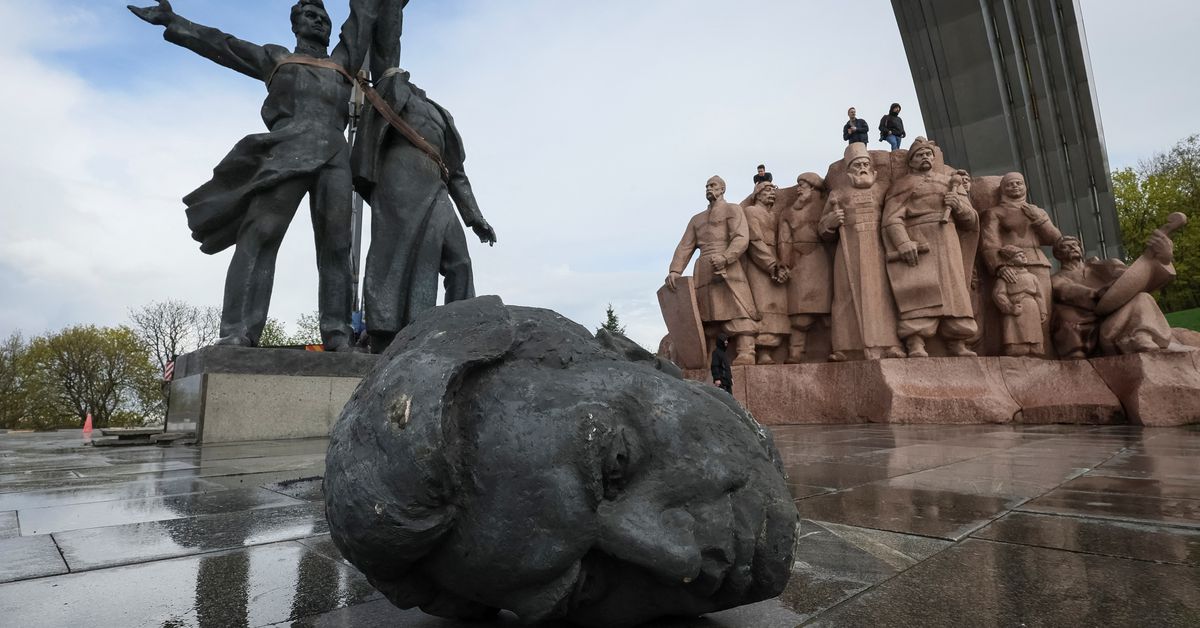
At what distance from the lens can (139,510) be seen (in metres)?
2.48

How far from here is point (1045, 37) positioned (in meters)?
21.1

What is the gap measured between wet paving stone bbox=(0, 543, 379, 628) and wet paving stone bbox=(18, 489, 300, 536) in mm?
791

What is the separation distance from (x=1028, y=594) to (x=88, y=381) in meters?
34.9

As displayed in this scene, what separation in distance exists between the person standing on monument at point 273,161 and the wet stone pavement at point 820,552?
258cm

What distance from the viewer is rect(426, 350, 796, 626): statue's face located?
1021mm

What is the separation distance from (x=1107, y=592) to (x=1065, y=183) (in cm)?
2621

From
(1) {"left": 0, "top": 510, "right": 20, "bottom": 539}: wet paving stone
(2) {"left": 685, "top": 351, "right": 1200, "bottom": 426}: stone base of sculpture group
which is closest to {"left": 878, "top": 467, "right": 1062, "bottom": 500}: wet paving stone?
(1) {"left": 0, "top": 510, "right": 20, "bottom": 539}: wet paving stone

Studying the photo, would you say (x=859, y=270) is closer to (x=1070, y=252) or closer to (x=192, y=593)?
(x=1070, y=252)

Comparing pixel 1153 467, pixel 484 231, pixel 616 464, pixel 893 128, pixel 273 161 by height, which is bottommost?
pixel 1153 467

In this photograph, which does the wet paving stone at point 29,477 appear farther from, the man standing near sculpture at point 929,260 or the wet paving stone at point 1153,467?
the man standing near sculpture at point 929,260

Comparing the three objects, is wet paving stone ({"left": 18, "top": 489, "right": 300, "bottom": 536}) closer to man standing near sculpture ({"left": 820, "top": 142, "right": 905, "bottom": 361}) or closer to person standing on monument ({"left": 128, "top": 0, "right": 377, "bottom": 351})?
person standing on monument ({"left": 128, "top": 0, "right": 377, "bottom": 351})

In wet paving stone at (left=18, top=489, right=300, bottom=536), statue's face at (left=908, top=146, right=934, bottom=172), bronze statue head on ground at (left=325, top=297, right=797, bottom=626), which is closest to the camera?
bronze statue head on ground at (left=325, top=297, right=797, bottom=626)

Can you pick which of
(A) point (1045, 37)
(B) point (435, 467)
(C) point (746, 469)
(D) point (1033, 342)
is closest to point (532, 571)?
(B) point (435, 467)

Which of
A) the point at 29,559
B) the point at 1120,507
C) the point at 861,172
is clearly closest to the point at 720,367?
the point at 861,172
